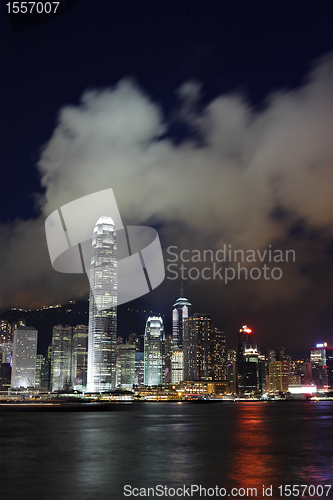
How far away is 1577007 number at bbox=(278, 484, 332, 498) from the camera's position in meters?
21.0

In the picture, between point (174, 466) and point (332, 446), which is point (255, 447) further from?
point (174, 466)

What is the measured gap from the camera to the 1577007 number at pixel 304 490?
68.8 ft

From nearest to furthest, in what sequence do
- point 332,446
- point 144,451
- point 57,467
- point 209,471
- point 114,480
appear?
1. point 114,480
2. point 209,471
3. point 57,467
4. point 144,451
5. point 332,446

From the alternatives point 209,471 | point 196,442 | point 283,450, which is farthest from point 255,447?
point 209,471

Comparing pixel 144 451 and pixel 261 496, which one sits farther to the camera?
pixel 144 451

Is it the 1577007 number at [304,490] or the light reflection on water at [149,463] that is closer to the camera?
the 1577007 number at [304,490]

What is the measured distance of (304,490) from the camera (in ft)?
72.1

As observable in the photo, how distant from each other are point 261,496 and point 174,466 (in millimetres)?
10858

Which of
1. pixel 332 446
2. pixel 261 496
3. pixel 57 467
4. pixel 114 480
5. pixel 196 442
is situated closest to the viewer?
pixel 261 496

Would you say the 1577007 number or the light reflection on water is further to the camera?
the light reflection on water

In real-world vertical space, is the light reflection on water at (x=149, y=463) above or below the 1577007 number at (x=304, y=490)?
below

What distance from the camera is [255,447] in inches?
1592

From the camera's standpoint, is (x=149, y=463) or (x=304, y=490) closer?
(x=304, y=490)

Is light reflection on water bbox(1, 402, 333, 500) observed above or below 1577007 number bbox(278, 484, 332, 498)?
below
